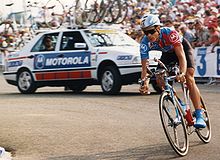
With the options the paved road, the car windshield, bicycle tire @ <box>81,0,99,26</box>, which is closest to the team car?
the car windshield

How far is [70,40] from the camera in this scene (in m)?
16.9

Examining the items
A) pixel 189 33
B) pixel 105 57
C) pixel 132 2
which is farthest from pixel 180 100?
pixel 132 2

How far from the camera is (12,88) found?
2056 centimetres

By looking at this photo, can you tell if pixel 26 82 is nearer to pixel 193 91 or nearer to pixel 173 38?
pixel 193 91

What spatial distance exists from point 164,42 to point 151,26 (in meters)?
0.32

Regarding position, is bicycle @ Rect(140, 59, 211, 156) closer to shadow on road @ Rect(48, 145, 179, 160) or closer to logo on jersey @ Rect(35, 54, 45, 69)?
shadow on road @ Rect(48, 145, 179, 160)

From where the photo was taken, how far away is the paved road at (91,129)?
26.0 ft

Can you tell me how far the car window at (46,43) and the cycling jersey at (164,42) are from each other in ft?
30.4

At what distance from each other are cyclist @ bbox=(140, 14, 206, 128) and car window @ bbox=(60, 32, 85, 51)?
8599mm

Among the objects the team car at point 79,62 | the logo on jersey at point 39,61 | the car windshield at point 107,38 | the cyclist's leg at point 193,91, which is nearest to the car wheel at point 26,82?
the team car at point 79,62

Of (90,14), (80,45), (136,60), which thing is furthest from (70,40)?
(90,14)

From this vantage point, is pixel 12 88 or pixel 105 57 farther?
pixel 12 88

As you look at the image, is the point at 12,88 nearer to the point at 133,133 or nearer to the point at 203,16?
the point at 203,16

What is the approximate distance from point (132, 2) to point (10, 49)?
7.23 meters
